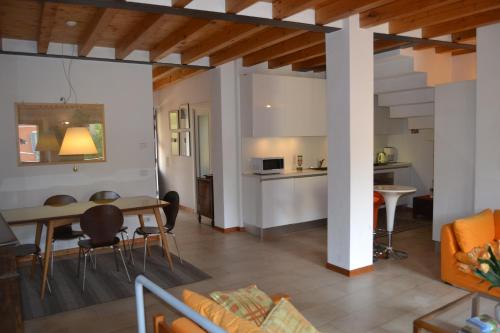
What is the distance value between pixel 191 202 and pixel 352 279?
15.4ft

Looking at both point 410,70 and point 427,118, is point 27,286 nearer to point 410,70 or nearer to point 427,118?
point 410,70

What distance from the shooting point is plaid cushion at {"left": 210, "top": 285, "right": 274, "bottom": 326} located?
2172 millimetres

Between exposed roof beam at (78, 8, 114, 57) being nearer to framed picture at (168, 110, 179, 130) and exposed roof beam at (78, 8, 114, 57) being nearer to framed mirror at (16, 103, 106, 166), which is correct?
framed mirror at (16, 103, 106, 166)

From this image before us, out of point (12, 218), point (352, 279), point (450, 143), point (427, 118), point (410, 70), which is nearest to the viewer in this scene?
point (12, 218)

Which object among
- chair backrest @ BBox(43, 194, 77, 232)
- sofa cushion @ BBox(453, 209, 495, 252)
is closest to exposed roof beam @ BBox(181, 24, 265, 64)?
chair backrest @ BBox(43, 194, 77, 232)

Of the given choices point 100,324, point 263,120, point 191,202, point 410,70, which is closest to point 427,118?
point 410,70

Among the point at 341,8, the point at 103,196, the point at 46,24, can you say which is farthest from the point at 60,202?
the point at 341,8

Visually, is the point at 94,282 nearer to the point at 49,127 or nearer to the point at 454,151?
the point at 49,127

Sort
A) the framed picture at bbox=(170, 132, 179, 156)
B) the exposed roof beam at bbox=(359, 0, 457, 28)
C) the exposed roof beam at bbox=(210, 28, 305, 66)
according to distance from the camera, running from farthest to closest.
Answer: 1. the framed picture at bbox=(170, 132, 179, 156)
2. the exposed roof beam at bbox=(210, 28, 305, 66)
3. the exposed roof beam at bbox=(359, 0, 457, 28)

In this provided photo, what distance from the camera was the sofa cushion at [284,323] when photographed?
200 centimetres

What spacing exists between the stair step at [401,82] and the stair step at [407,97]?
24 cm

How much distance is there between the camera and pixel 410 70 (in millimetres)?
5816

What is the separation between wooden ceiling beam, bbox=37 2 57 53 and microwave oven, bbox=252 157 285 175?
3.32 m

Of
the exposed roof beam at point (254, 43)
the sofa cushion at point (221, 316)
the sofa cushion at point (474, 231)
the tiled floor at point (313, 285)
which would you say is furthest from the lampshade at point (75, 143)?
the sofa cushion at point (474, 231)
